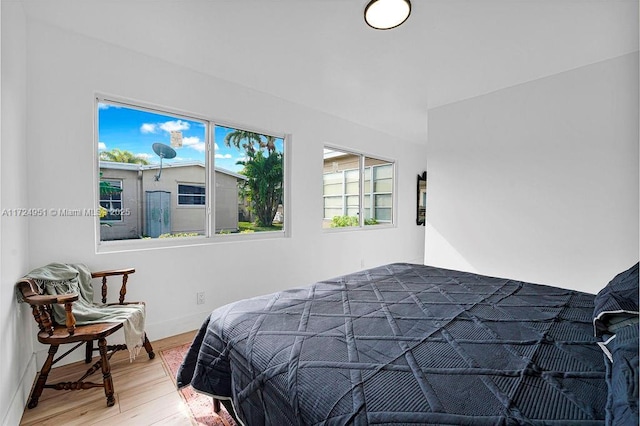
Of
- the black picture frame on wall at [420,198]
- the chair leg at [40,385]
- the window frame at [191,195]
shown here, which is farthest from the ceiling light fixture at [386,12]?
the black picture frame on wall at [420,198]

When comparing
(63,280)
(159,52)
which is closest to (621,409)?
(63,280)

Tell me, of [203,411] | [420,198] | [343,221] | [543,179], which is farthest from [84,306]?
[420,198]

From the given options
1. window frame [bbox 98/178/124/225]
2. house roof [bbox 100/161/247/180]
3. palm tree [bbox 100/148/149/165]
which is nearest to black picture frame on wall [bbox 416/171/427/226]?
house roof [bbox 100/161/247/180]

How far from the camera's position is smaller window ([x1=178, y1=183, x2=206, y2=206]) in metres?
2.85

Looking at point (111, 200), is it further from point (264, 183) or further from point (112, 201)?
point (264, 183)

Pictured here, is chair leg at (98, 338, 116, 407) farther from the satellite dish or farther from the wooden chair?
the satellite dish

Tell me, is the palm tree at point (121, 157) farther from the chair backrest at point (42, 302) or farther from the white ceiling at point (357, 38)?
the chair backrest at point (42, 302)

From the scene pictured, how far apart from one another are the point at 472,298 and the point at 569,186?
2.01 m

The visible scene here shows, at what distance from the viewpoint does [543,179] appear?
2.93 meters

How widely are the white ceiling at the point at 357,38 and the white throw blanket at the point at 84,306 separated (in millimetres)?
1779

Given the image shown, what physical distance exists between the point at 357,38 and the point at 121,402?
3.00 metres

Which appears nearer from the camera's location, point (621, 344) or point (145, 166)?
point (621, 344)

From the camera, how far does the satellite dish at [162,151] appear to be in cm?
270

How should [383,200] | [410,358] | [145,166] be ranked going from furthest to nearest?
[383,200] < [145,166] < [410,358]
